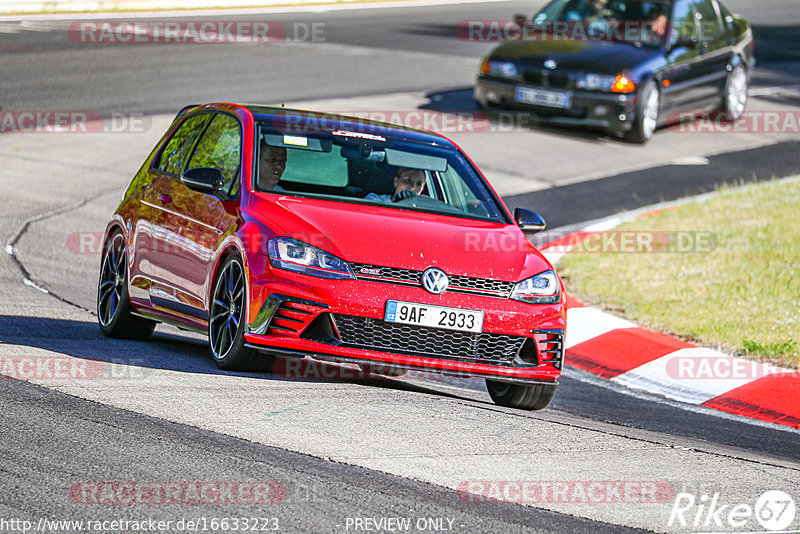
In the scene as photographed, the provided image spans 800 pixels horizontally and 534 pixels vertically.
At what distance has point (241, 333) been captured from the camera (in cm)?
706

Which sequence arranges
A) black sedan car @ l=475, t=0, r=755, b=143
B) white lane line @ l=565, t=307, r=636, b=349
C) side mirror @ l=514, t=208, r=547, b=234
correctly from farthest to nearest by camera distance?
black sedan car @ l=475, t=0, r=755, b=143 → white lane line @ l=565, t=307, r=636, b=349 → side mirror @ l=514, t=208, r=547, b=234

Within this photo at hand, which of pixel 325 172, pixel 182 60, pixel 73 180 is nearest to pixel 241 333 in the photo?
pixel 325 172

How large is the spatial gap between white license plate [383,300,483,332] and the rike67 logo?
6.14 feet

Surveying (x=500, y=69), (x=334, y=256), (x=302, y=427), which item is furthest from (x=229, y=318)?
(x=500, y=69)

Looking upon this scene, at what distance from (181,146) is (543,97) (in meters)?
9.49

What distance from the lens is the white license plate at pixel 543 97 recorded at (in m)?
17.4

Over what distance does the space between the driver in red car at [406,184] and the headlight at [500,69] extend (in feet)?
31.3

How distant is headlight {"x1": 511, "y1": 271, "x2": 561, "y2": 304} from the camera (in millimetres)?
7305

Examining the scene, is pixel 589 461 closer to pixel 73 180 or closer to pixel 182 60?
pixel 73 180

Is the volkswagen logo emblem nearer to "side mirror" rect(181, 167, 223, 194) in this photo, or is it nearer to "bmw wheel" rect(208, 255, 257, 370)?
"bmw wheel" rect(208, 255, 257, 370)

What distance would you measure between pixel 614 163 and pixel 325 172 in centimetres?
955

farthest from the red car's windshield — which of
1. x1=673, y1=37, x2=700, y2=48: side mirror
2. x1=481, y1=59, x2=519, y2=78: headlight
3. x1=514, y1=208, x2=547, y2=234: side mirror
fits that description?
x1=673, y1=37, x2=700, y2=48: side mirror

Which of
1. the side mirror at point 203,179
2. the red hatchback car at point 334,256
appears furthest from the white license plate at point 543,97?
the side mirror at point 203,179

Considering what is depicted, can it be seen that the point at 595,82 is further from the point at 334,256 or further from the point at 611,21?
the point at 334,256
